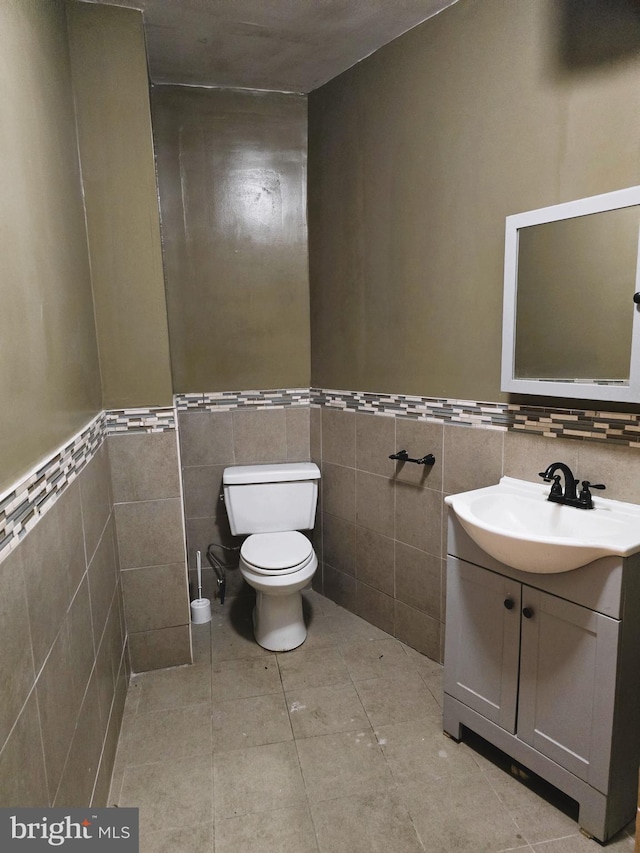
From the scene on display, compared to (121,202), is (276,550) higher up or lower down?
lower down

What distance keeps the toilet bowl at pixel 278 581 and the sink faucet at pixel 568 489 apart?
43.3 inches

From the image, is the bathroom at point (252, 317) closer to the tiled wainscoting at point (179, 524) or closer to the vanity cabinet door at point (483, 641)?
the tiled wainscoting at point (179, 524)

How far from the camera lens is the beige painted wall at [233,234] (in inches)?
98.7

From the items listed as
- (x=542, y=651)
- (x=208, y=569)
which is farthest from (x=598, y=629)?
(x=208, y=569)

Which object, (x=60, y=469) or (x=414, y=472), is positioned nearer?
(x=60, y=469)

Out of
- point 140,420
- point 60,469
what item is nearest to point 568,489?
point 60,469

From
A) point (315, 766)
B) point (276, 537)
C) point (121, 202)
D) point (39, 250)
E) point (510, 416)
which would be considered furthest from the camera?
point (276, 537)

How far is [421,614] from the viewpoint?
2311 mm

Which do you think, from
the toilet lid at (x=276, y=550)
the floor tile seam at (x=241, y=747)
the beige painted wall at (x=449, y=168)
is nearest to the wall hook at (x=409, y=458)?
the beige painted wall at (x=449, y=168)

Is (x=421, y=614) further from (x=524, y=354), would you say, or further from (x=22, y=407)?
(x=22, y=407)

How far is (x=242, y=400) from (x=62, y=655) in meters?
1.67

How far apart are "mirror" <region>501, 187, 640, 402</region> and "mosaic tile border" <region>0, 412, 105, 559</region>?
1.43 meters

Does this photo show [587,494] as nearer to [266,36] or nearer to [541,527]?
[541,527]

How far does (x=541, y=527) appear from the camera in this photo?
5.54ft
